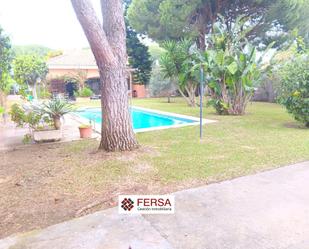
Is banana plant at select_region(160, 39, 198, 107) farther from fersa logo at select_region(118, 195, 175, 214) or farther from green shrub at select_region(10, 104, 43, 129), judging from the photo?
fersa logo at select_region(118, 195, 175, 214)

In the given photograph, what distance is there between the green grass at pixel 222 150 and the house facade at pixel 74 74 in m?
20.4

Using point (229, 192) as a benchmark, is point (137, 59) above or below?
above

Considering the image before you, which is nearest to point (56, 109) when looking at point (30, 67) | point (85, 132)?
point (85, 132)

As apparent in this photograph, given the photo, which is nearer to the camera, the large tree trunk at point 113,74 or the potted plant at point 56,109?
the large tree trunk at point 113,74

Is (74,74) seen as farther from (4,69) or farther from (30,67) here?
(4,69)

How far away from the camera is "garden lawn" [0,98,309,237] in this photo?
3.83 m

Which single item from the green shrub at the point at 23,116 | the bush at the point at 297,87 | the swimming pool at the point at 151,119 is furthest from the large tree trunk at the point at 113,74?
the bush at the point at 297,87

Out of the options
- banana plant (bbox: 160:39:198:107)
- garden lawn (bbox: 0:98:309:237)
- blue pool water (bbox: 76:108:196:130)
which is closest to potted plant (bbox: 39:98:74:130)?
garden lawn (bbox: 0:98:309:237)

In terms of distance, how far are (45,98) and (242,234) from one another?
762 cm

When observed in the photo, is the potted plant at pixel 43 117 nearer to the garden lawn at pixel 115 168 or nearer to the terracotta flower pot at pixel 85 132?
the garden lawn at pixel 115 168

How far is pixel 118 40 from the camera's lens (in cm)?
604

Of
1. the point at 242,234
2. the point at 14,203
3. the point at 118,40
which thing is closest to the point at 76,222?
the point at 14,203

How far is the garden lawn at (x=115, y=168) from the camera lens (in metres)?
3.83

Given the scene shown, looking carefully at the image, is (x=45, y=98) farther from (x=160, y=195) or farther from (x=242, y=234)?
(x=242, y=234)
